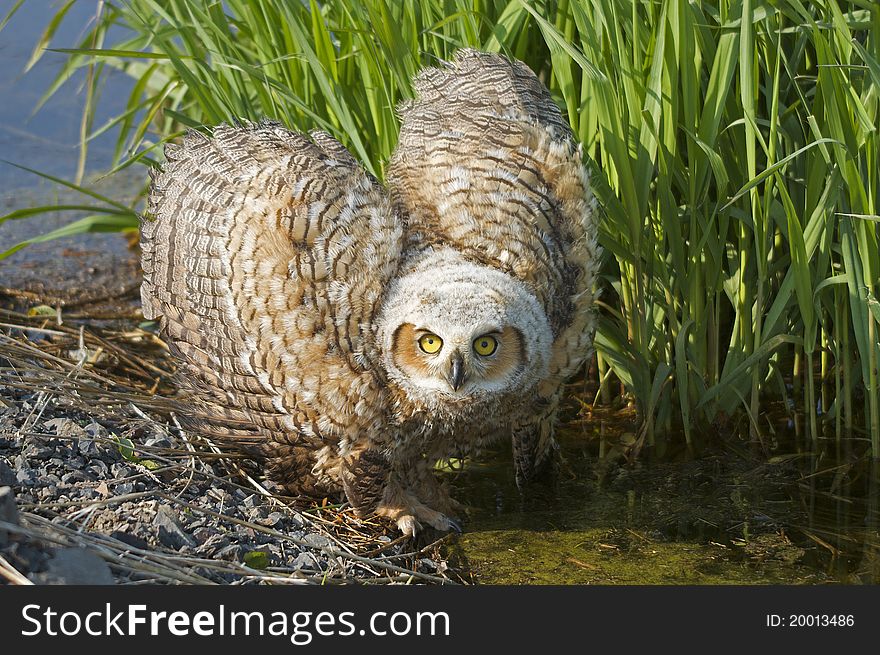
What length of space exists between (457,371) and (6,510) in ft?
4.73

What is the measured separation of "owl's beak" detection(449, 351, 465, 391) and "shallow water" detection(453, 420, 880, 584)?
770 millimetres

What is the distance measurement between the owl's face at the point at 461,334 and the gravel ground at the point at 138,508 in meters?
0.68

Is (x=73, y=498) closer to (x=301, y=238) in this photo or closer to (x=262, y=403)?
(x=262, y=403)

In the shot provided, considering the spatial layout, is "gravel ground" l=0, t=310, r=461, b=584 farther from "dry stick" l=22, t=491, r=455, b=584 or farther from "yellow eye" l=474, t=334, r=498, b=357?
"yellow eye" l=474, t=334, r=498, b=357

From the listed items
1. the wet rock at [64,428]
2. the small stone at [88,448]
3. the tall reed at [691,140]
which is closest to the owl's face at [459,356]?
the tall reed at [691,140]

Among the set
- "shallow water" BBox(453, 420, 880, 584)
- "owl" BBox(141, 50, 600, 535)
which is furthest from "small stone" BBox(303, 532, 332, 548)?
"shallow water" BBox(453, 420, 880, 584)

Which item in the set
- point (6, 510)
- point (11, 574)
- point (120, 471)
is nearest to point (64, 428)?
point (120, 471)

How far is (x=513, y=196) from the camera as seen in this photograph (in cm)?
383

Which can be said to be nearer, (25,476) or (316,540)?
(25,476)

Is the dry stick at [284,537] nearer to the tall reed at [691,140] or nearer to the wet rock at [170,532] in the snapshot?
the wet rock at [170,532]

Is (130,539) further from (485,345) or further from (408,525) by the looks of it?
(485,345)

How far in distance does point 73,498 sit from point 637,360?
2.32 meters

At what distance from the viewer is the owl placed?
3.57 m

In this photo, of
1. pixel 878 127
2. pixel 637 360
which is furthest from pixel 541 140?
pixel 878 127
